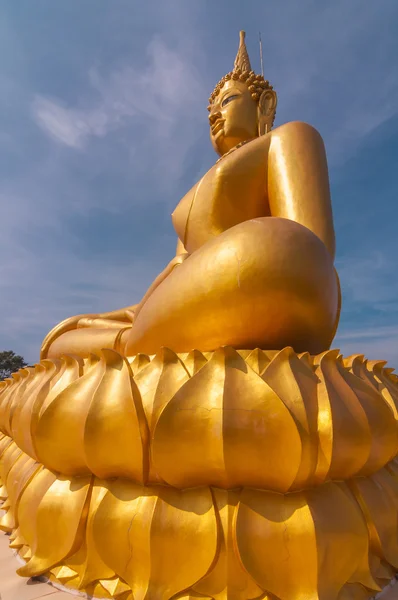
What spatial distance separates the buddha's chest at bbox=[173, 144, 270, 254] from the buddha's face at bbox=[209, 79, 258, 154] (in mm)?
968

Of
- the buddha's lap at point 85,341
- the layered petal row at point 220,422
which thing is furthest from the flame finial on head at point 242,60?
the layered petal row at point 220,422

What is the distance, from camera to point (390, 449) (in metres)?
1.66

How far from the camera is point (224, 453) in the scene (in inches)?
54.6

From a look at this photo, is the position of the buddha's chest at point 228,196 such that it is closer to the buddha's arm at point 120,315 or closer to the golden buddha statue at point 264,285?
the golden buddha statue at point 264,285

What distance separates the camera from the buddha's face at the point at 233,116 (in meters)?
4.18

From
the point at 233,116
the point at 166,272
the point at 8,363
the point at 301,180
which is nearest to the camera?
the point at 301,180

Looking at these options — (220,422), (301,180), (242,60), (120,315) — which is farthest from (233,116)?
(220,422)

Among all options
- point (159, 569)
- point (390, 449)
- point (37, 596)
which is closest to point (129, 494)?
point (159, 569)

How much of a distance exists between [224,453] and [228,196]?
2404mm

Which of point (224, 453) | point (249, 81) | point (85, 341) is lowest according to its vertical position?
point (224, 453)

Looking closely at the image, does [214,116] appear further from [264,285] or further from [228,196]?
[264,285]

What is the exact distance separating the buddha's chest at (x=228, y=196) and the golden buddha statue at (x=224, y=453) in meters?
1.31

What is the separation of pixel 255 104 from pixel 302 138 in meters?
1.50

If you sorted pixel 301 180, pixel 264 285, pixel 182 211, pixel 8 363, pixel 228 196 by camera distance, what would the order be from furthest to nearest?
pixel 8 363 → pixel 182 211 → pixel 228 196 → pixel 301 180 → pixel 264 285
